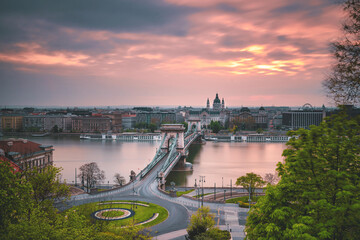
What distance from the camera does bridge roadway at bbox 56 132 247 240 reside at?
2458 centimetres

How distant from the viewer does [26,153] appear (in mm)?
37812

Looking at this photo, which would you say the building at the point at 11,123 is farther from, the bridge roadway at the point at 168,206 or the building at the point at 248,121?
the bridge roadway at the point at 168,206

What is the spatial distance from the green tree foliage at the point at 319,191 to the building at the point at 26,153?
32155 millimetres

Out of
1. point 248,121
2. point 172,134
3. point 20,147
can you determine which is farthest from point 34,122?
point 20,147

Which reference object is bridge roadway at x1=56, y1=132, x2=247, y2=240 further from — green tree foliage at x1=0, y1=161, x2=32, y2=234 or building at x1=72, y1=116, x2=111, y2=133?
building at x1=72, y1=116, x2=111, y2=133

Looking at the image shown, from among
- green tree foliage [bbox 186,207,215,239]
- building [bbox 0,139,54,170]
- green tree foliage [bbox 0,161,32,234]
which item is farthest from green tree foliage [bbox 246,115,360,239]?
building [bbox 0,139,54,170]

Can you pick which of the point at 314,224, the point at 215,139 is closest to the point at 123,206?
the point at 314,224

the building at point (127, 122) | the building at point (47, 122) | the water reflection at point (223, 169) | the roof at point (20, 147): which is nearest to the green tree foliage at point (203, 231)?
the water reflection at point (223, 169)

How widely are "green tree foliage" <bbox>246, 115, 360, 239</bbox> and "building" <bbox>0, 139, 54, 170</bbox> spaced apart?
32155 mm

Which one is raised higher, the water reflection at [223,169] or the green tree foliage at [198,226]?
the green tree foliage at [198,226]

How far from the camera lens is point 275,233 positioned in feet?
35.6

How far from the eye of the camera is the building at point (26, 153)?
118ft

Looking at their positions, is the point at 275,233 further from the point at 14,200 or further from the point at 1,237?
the point at 14,200

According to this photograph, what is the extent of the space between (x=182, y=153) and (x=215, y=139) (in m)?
55.5
